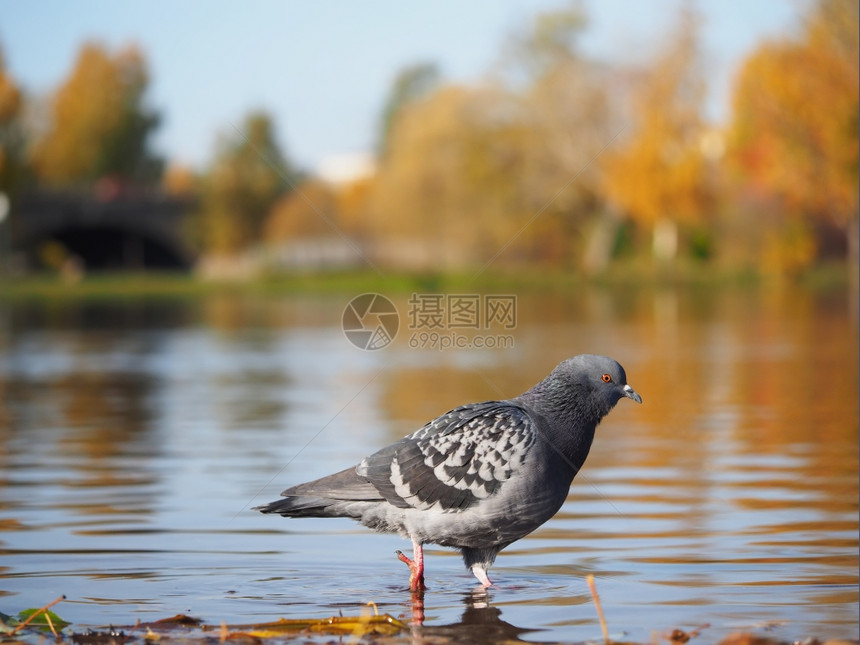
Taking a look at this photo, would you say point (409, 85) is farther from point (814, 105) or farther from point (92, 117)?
point (814, 105)

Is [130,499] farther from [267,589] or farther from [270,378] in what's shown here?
[270,378]

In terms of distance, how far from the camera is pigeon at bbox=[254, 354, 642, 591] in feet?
21.5

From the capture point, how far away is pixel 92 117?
96938mm

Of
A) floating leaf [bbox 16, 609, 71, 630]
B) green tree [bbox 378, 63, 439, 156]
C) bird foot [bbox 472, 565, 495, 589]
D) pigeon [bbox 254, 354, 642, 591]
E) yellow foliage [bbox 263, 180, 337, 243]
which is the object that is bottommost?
bird foot [bbox 472, 565, 495, 589]

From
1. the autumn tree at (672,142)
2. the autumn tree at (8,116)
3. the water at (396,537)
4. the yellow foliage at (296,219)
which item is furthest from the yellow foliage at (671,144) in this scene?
the autumn tree at (8,116)

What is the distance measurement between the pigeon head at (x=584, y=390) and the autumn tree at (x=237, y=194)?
70323mm

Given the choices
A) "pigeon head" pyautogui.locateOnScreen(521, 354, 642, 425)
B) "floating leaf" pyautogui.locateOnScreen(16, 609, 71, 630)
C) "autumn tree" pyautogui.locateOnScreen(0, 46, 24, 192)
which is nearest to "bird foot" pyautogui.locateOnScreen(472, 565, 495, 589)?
"pigeon head" pyautogui.locateOnScreen(521, 354, 642, 425)

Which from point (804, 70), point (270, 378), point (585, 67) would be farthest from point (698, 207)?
point (270, 378)

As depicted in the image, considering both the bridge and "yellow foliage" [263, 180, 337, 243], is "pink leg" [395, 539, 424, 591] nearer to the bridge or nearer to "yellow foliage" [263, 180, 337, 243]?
"yellow foliage" [263, 180, 337, 243]

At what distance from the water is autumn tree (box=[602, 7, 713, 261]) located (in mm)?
35531

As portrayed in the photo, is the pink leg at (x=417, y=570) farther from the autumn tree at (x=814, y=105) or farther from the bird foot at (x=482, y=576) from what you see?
the autumn tree at (x=814, y=105)

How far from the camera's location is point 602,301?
146ft

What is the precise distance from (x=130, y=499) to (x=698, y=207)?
52.7 metres

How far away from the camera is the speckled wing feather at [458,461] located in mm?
6535
